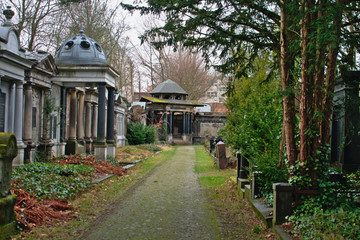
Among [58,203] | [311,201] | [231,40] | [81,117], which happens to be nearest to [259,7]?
[231,40]

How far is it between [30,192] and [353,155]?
28.4ft

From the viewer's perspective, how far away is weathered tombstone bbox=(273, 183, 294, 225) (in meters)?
5.21

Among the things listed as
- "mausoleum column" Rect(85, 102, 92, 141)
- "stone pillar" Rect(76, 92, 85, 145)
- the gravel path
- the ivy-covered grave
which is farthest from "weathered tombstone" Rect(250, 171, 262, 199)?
"mausoleum column" Rect(85, 102, 92, 141)

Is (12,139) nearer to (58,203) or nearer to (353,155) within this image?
(58,203)

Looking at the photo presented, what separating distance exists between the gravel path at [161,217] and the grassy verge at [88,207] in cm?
26

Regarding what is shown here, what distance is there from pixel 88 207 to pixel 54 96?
346 inches

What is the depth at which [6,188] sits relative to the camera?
5.00 meters

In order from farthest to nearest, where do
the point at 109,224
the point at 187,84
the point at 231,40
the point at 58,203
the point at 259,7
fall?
the point at 187,84 < the point at 231,40 < the point at 259,7 < the point at 58,203 < the point at 109,224

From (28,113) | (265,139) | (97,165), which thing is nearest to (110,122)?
(97,165)

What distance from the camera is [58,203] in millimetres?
6746

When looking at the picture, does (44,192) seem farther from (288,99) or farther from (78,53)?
(78,53)

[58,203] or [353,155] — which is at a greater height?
[353,155]

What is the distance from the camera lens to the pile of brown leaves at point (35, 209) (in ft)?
18.0

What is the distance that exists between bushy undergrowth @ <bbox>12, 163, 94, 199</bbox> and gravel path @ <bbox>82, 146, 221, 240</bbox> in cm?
129
